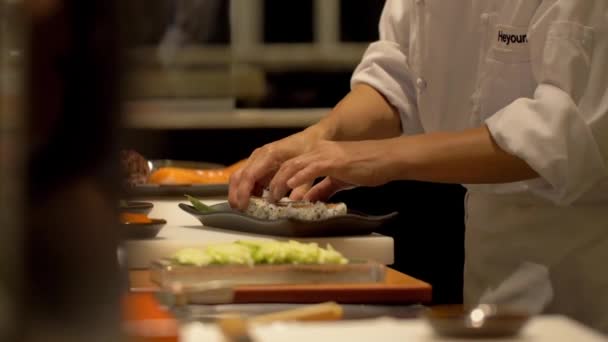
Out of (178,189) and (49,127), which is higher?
(49,127)

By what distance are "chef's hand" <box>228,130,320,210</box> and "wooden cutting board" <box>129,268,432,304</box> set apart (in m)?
0.68

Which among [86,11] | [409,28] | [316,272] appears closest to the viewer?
[86,11]

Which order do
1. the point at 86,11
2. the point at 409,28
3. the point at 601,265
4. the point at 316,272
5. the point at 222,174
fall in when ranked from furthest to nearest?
1. the point at 222,174
2. the point at 409,28
3. the point at 601,265
4. the point at 316,272
5. the point at 86,11

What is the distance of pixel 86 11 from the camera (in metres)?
0.48

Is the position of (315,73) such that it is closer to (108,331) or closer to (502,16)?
(502,16)

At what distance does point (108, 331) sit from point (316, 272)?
87 cm

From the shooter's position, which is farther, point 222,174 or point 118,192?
point 222,174

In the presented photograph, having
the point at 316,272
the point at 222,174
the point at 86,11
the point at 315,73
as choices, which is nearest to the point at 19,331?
the point at 86,11

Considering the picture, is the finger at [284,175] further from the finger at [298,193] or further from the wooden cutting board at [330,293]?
the wooden cutting board at [330,293]

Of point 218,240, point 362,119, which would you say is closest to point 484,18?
point 362,119

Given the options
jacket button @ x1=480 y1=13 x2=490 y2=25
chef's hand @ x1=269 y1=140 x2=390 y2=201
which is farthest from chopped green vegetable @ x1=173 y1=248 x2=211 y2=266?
jacket button @ x1=480 y1=13 x2=490 y2=25

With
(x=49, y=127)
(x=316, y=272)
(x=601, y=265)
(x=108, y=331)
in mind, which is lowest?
(x=601, y=265)

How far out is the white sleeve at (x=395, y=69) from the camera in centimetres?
253

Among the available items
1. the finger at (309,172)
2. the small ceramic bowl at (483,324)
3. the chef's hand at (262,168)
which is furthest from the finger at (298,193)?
the small ceramic bowl at (483,324)
